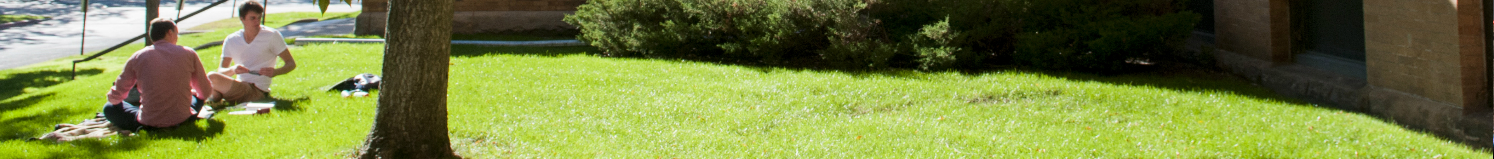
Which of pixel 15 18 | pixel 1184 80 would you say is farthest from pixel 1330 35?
pixel 15 18

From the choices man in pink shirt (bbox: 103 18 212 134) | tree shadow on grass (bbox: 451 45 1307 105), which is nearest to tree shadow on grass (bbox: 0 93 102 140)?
man in pink shirt (bbox: 103 18 212 134)

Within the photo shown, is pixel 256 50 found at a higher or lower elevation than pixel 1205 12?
lower

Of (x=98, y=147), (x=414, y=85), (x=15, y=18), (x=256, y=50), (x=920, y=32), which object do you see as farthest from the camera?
(x=15, y=18)

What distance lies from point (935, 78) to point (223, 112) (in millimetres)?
4967

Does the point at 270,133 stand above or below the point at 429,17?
below

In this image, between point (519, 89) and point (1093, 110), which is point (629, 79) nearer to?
point (519, 89)

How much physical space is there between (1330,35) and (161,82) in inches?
316

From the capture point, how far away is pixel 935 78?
8.05 m

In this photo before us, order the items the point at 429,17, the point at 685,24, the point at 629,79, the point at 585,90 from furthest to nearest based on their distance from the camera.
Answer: the point at 685,24 → the point at 629,79 → the point at 585,90 → the point at 429,17

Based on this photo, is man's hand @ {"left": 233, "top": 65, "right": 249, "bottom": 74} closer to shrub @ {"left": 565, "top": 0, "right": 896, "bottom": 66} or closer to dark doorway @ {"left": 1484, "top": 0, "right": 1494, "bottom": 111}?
shrub @ {"left": 565, "top": 0, "right": 896, "bottom": 66}

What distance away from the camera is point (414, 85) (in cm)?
477

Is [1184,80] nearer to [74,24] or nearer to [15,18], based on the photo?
[74,24]

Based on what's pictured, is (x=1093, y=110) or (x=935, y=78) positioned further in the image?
(x=935, y=78)

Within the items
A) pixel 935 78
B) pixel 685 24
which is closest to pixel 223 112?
pixel 685 24
